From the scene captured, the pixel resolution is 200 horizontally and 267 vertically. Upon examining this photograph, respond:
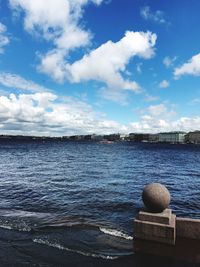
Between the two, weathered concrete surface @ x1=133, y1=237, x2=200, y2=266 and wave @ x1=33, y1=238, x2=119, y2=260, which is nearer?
weathered concrete surface @ x1=133, y1=237, x2=200, y2=266

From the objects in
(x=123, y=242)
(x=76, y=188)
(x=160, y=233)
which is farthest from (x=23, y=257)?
(x=76, y=188)

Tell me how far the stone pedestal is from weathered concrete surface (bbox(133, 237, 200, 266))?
14cm

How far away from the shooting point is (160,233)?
30.1 feet

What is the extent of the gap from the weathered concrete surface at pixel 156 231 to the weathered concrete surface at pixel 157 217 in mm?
97

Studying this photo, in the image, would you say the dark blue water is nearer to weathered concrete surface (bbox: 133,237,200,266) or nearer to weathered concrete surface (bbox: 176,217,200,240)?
weathered concrete surface (bbox: 133,237,200,266)

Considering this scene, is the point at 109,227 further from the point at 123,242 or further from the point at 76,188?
the point at 76,188

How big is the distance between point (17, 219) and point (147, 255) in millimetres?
6242

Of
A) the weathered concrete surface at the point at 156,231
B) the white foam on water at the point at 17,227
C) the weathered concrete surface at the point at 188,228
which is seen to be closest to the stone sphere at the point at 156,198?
the weathered concrete surface at the point at 156,231

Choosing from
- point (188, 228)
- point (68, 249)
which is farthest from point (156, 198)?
point (68, 249)

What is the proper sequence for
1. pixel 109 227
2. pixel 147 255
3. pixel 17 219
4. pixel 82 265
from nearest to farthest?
1. pixel 82 265
2. pixel 147 255
3. pixel 109 227
4. pixel 17 219

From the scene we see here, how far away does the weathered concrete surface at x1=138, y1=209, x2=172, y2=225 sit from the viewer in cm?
922

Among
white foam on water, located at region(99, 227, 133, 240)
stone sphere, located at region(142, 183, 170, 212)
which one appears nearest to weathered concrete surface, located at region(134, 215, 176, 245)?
stone sphere, located at region(142, 183, 170, 212)

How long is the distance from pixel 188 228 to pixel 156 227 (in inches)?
40.8

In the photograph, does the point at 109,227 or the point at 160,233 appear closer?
the point at 160,233
